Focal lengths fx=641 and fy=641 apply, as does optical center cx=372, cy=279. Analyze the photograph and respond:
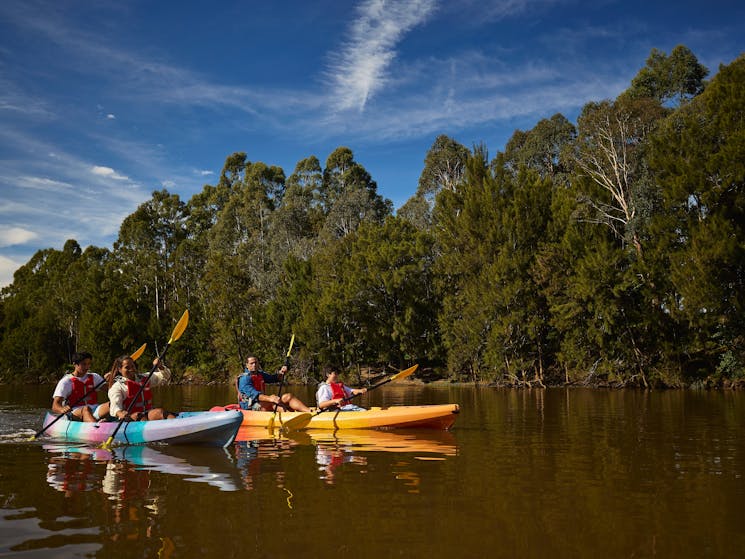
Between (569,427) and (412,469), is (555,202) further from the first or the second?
(412,469)

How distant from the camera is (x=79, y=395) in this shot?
1135 centimetres

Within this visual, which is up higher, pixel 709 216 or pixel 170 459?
pixel 709 216

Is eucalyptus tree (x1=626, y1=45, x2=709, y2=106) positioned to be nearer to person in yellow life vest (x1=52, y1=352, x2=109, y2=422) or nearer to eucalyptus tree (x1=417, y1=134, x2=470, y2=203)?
eucalyptus tree (x1=417, y1=134, x2=470, y2=203)

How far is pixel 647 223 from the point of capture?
80.4 feet

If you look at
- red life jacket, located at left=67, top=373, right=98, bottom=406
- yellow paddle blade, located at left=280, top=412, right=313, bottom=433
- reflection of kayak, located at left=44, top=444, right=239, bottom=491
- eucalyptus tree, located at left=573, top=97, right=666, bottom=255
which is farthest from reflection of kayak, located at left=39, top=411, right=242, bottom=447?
eucalyptus tree, located at left=573, top=97, right=666, bottom=255

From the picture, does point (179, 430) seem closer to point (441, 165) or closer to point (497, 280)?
point (497, 280)

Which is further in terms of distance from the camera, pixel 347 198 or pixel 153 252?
pixel 153 252

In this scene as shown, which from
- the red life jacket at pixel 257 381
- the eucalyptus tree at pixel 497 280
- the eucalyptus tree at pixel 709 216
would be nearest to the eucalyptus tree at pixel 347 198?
the eucalyptus tree at pixel 497 280

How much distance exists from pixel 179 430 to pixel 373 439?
3261 millimetres

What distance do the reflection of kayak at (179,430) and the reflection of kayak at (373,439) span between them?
1440 millimetres

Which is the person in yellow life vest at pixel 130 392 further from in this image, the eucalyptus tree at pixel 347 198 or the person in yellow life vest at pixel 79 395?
the eucalyptus tree at pixel 347 198

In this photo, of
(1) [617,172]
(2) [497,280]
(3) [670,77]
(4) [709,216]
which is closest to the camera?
(4) [709,216]

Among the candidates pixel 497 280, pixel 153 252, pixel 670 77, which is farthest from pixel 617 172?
pixel 153 252

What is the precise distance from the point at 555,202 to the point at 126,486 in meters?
24.5
